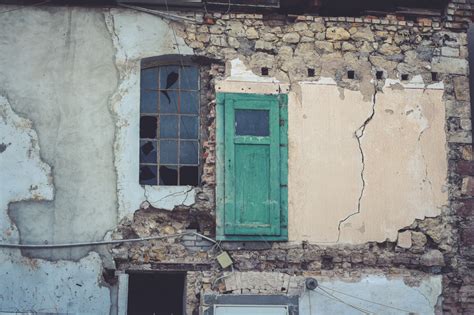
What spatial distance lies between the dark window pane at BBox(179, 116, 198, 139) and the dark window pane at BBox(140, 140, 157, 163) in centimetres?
37

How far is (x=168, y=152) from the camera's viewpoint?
12078 millimetres

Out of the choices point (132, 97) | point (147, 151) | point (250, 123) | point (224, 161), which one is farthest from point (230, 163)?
point (132, 97)

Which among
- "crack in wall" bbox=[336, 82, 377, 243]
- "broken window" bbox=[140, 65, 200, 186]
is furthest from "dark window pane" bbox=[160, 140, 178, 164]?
"crack in wall" bbox=[336, 82, 377, 243]

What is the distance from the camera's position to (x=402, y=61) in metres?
12.6

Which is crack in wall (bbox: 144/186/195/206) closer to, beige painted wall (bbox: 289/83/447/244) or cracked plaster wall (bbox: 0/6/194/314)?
cracked plaster wall (bbox: 0/6/194/314)

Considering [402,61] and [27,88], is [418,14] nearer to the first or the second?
[402,61]

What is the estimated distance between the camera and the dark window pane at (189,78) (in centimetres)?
1227

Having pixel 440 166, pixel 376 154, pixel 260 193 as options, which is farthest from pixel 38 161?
pixel 440 166

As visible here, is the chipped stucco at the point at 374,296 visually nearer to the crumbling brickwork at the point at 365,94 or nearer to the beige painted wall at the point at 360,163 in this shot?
the crumbling brickwork at the point at 365,94

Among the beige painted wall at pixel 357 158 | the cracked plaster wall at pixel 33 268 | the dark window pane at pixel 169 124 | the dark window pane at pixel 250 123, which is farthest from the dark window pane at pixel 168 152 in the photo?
the cracked plaster wall at pixel 33 268

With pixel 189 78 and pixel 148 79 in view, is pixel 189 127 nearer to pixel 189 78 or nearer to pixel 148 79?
pixel 189 78

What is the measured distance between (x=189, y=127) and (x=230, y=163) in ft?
2.41

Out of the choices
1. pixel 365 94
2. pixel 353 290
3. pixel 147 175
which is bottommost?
pixel 353 290

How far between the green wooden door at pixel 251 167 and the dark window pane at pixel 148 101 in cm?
89
